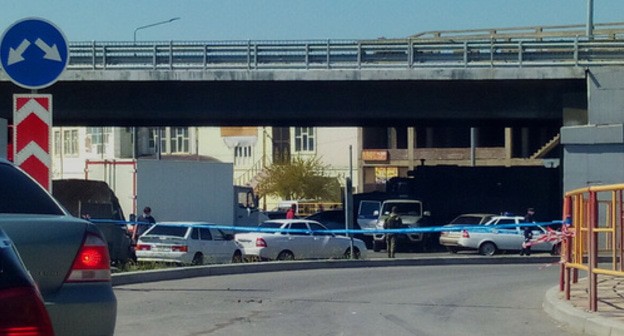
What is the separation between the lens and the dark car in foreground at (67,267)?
6.52 m

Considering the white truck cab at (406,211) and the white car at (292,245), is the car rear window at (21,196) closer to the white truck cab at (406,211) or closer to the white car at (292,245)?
the white car at (292,245)

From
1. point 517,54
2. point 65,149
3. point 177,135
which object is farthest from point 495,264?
point 177,135

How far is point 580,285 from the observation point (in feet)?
Result: 56.3

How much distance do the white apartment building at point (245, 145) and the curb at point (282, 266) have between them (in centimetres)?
5169

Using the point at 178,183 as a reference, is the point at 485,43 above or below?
above

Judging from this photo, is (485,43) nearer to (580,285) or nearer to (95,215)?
(95,215)

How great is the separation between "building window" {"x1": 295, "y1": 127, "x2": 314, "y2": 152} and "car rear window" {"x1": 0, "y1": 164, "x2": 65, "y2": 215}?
8432 cm

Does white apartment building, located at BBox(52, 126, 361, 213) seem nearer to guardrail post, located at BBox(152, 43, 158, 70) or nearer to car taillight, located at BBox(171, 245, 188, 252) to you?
guardrail post, located at BBox(152, 43, 158, 70)

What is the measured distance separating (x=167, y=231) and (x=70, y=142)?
58.7 m

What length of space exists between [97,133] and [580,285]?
63.2 m

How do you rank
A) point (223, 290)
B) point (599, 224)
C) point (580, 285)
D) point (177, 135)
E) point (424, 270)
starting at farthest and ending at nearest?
point (177, 135)
point (424, 270)
point (223, 290)
point (580, 285)
point (599, 224)

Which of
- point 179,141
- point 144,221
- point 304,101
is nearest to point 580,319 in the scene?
point 144,221

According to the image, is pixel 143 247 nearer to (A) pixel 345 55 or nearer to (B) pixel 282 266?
(B) pixel 282 266

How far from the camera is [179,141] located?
9706 centimetres
